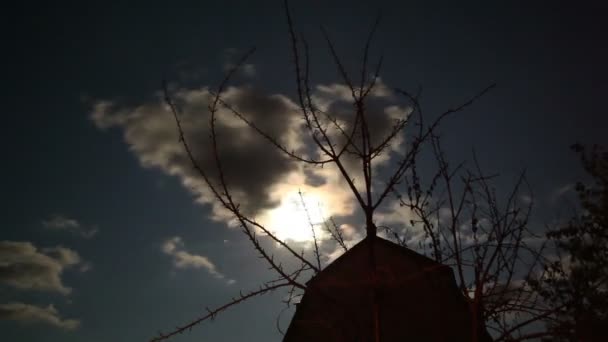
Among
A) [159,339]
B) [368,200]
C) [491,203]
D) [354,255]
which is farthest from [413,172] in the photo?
[354,255]

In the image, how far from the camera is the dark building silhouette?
197cm

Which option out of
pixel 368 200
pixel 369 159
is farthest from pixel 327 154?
pixel 368 200

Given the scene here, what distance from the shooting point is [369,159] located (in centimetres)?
218

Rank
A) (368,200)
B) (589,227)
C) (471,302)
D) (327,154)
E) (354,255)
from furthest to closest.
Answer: (589,227), (354,255), (327,154), (368,200), (471,302)

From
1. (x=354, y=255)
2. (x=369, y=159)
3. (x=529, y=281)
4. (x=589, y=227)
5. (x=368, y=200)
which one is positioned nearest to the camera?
(x=368, y=200)

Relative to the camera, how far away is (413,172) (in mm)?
2688

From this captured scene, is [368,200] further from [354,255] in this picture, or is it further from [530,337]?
[354,255]

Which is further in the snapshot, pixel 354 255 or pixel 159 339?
pixel 354 255

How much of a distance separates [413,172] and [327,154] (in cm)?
72

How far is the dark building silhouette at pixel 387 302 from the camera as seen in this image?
1.97 meters

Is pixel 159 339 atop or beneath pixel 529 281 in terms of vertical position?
beneath

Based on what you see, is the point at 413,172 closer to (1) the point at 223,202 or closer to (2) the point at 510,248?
(2) the point at 510,248

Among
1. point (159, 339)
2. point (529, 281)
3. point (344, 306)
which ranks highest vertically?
point (529, 281)

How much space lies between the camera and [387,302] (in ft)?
6.68
